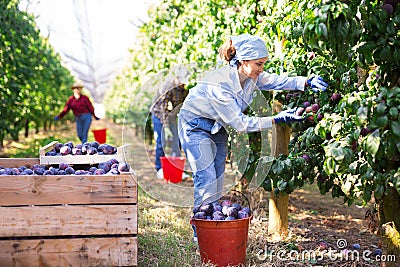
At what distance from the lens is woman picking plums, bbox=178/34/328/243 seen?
10.6 ft

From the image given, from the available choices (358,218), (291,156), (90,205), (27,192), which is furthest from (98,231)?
(358,218)

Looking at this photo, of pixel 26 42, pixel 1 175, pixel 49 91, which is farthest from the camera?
pixel 49 91

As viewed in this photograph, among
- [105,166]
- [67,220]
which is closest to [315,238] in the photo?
[105,166]

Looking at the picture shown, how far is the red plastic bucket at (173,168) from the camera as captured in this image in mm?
6590

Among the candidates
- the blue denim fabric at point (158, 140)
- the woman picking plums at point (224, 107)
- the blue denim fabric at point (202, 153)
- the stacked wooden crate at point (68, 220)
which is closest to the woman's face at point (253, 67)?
the woman picking plums at point (224, 107)

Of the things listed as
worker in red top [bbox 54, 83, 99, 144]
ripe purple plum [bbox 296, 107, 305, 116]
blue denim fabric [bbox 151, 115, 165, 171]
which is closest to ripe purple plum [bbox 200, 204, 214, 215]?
ripe purple plum [bbox 296, 107, 305, 116]

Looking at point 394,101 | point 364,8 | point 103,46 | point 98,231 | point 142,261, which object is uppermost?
point 103,46

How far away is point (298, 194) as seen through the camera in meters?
6.12

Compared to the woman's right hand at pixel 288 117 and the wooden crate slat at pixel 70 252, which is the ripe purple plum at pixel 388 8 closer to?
the woman's right hand at pixel 288 117

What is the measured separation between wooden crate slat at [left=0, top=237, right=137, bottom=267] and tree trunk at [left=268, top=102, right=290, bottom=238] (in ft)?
4.37

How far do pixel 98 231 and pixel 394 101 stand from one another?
170 centimetres

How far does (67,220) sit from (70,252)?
179 millimetres

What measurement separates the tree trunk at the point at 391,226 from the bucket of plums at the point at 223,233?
845mm

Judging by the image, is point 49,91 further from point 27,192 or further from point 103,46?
point 103,46
